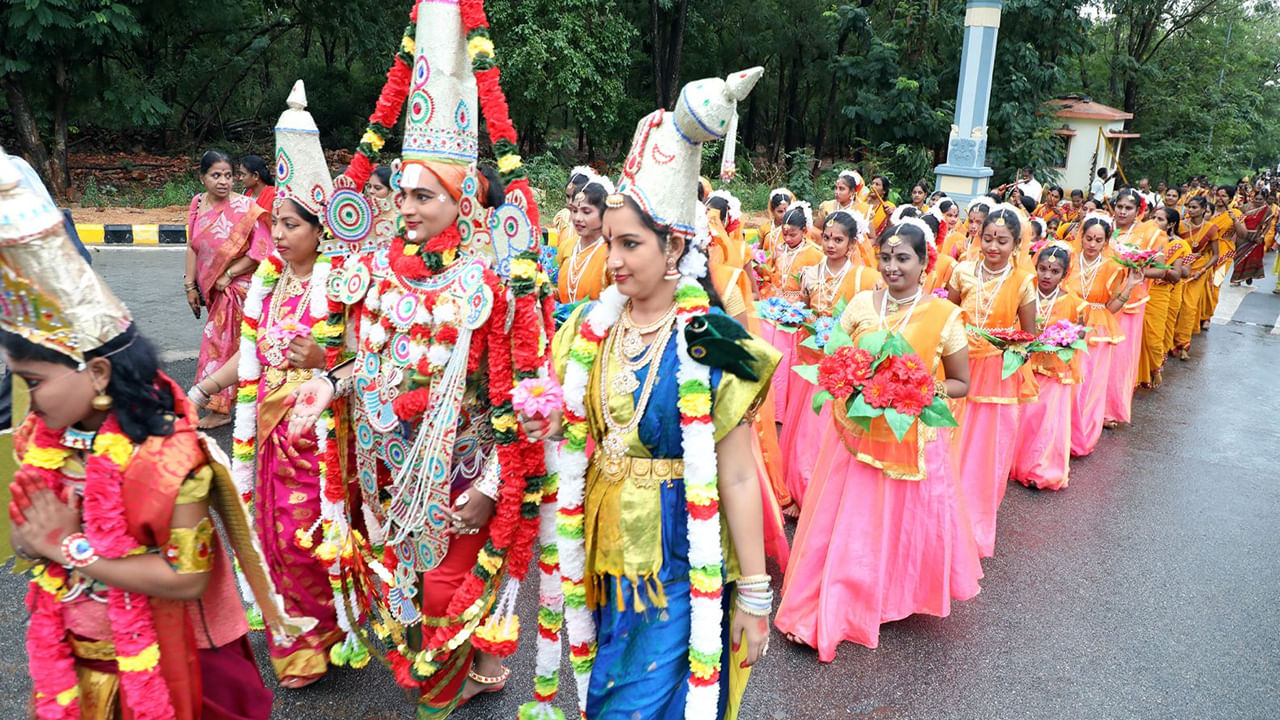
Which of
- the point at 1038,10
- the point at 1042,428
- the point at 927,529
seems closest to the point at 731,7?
the point at 1038,10

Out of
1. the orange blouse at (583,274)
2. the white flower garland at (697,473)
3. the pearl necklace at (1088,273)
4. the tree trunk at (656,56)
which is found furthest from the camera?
the tree trunk at (656,56)

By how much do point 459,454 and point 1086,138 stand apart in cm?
3544

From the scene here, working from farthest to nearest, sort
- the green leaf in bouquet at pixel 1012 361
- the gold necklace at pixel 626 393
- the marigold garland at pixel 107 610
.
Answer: the green leaf in bouquet at pixel 1012 361 → the gold necklace at pixel 626 393 → the marigold garland at pixel 107 610

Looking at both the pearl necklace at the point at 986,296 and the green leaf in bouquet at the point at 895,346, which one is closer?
the green leaf in bouquet at the point at 895,346

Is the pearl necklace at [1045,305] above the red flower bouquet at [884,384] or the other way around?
→ the other way around

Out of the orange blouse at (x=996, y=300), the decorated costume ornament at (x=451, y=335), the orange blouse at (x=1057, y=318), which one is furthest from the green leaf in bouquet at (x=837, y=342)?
the orange blouse at (x=1057, y=318)

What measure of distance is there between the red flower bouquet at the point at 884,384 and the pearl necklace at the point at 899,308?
0.79 ft

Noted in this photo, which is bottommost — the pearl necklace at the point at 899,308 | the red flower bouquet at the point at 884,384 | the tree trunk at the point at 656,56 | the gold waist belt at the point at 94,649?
the gold waist belt at the point at 94,649

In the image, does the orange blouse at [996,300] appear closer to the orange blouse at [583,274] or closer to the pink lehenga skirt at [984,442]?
the pink lehenga skirt at [984,442]

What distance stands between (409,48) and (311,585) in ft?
8.05

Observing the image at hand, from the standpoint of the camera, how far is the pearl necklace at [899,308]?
4.77 meters

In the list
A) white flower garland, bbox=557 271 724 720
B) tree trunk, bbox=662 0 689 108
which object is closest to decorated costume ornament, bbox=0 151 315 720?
white flower garland, bbox=557 271 724 720

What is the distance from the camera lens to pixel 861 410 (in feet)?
14.6

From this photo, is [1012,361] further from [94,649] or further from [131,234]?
[131,234]
